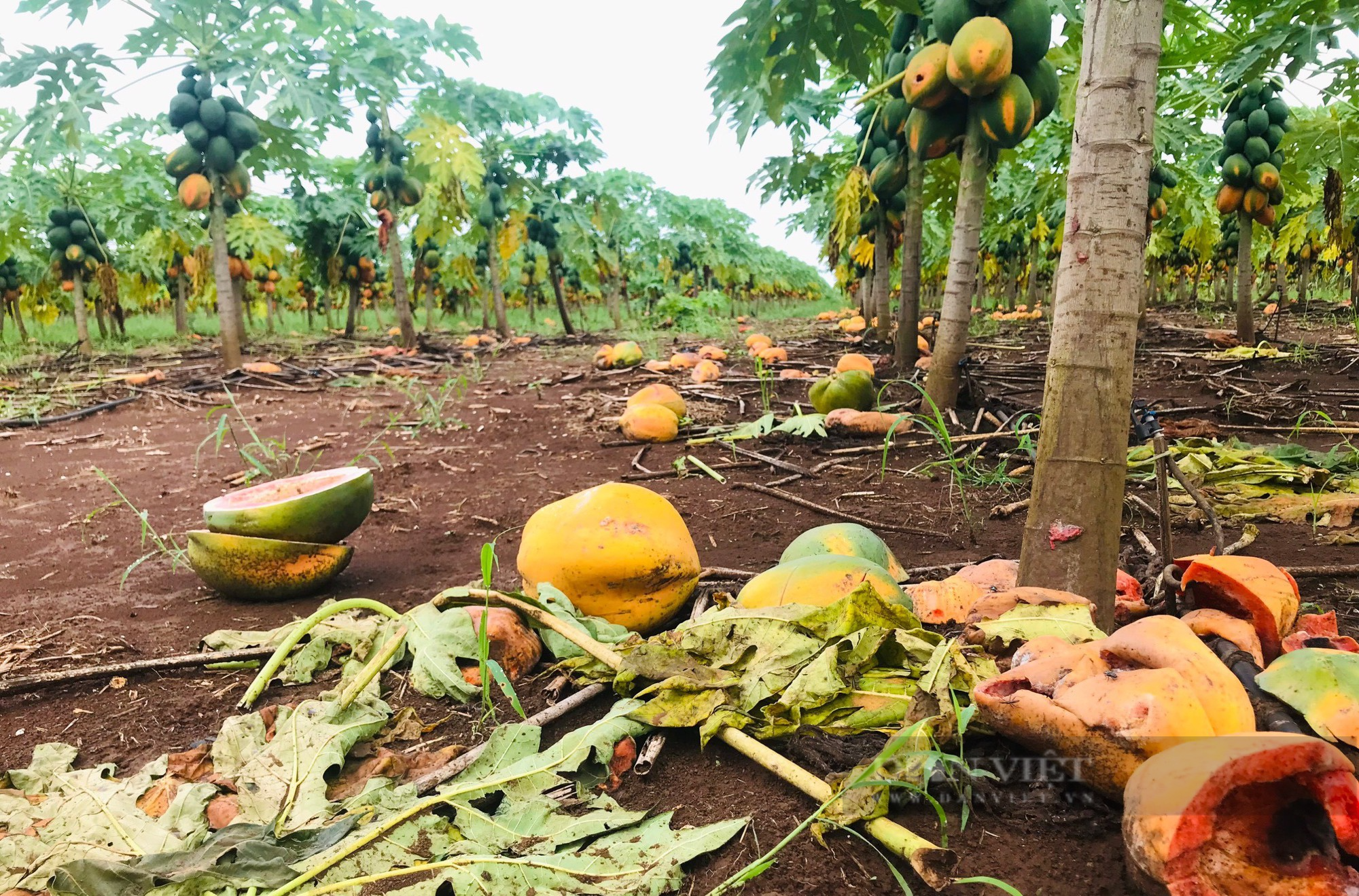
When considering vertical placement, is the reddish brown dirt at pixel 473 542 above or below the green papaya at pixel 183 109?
below

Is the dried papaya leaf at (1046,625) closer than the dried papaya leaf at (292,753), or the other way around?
the dried papaya leaf at (292,753)

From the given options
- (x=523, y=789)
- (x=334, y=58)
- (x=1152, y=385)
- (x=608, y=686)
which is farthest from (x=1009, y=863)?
(x=334, y=58)

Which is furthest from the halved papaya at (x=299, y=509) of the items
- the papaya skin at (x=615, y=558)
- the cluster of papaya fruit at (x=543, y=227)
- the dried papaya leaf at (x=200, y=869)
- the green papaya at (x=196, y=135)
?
the cluster of papaya fruit at (x=543, y=227)

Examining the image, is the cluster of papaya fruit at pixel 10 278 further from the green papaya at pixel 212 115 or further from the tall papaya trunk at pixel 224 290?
the green papaya at pixel 212 115

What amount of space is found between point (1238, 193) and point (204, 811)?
1047cm

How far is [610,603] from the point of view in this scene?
2256 mm

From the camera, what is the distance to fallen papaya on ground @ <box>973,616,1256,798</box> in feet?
3.49

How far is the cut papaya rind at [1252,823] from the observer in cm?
89

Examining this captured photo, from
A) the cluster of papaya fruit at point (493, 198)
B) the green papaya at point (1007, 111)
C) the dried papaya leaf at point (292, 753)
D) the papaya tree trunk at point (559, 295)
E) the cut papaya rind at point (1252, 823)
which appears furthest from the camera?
the papaya tree trunk at point (559, 295)

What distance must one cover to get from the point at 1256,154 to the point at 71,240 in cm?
1678

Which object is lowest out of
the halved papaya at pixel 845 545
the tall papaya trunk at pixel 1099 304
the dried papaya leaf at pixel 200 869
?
the dried papaya leaf at pixel 200 869

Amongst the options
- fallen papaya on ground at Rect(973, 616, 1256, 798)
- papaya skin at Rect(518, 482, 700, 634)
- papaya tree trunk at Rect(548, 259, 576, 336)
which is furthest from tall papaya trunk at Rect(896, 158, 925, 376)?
papaya tree trunk at Rect(548, 259, 576, 336)

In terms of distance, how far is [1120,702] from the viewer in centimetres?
110

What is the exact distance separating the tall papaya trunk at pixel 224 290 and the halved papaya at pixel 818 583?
29.9 feet
